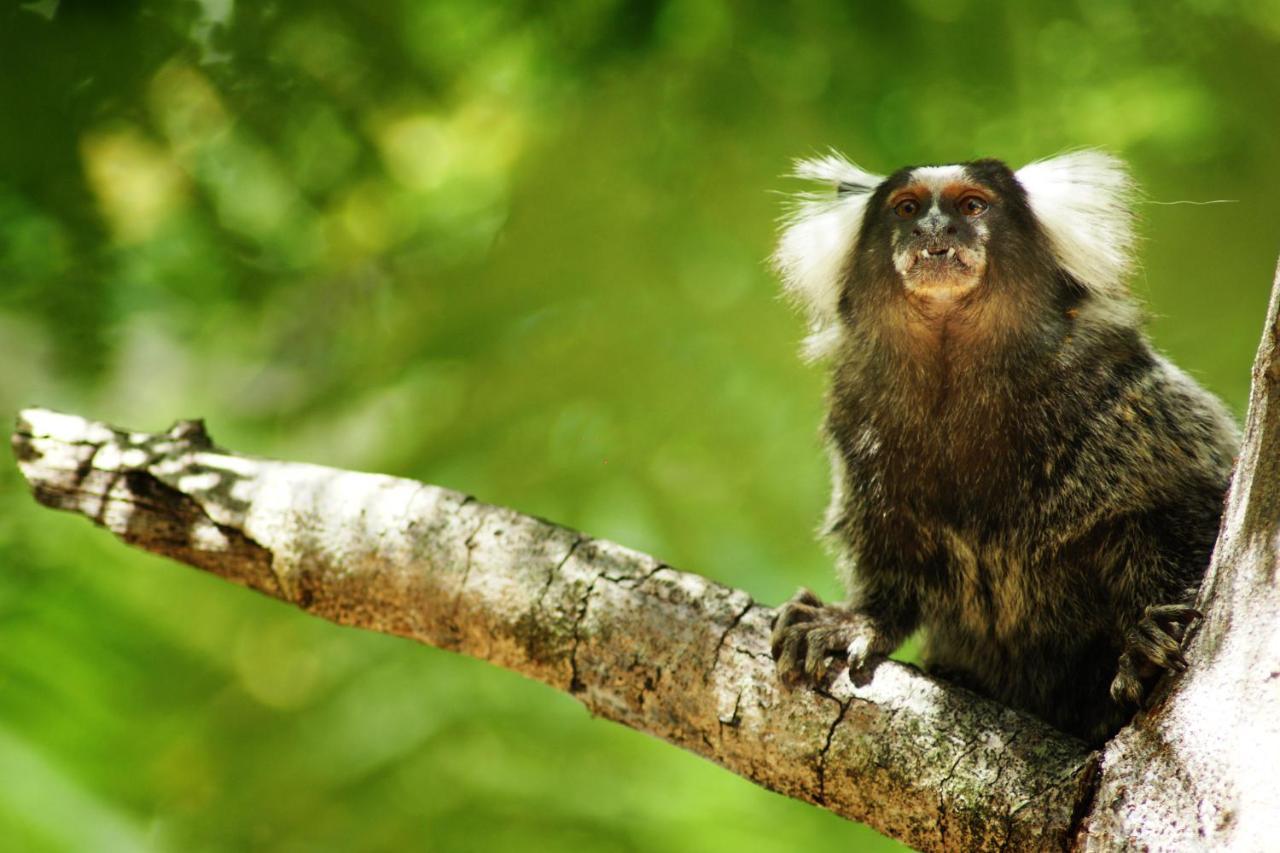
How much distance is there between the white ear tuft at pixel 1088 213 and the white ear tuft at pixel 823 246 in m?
0.39

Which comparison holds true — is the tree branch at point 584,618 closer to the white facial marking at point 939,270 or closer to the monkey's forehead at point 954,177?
the white facial marking at point 939,270

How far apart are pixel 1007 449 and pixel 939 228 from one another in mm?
470

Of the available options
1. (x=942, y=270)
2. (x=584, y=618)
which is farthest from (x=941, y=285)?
(x=584, y=618)

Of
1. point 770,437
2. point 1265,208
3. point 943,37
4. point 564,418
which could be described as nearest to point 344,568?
point 564,418

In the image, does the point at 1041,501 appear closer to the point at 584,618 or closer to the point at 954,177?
the point at 954,177

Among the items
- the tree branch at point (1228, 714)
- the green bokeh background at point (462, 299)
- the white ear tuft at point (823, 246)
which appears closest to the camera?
the tree branch at point (1228, 714)

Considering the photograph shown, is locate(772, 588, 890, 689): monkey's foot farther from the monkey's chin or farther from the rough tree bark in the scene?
the monkey's chin

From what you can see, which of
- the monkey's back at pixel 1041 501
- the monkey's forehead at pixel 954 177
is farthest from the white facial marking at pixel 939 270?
the monkey's back at pixel 1041 501

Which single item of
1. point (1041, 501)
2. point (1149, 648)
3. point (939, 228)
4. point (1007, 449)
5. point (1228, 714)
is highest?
point (939, 228)

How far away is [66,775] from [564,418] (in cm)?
201

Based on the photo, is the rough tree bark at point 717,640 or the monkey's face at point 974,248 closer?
the rough tree bark at point 717,640

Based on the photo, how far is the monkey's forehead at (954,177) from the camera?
2.48 meters

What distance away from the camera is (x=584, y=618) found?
2.20 meters

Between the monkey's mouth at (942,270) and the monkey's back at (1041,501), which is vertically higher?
the monkey's mouth at (942,270)
